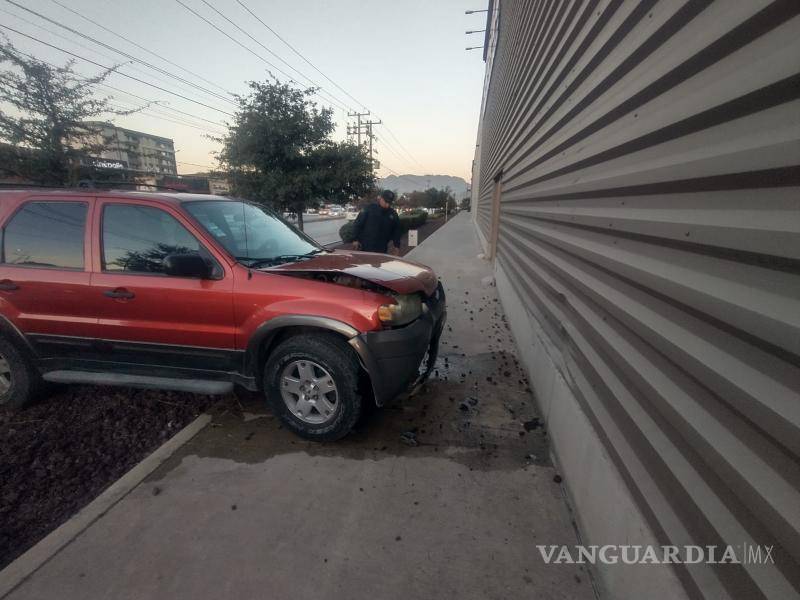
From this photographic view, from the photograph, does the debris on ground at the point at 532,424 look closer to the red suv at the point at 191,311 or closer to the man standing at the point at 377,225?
the red suv at the point at 191,311

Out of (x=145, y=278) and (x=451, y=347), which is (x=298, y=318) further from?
(x=451, y=347)

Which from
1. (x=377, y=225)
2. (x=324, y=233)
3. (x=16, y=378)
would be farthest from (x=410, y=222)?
(x=16, y=378)

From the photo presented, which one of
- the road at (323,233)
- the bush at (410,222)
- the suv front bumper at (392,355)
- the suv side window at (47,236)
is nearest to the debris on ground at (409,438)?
the suv front bumper at (392,355)

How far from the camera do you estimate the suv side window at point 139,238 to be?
119 inches

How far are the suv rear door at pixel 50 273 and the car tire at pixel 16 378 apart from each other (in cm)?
25

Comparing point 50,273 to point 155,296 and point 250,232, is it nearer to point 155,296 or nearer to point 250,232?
point 155,296

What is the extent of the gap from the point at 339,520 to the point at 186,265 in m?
2.06

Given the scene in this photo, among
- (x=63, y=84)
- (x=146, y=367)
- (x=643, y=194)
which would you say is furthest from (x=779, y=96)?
(x=63, y=84)

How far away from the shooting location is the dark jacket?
6277mm

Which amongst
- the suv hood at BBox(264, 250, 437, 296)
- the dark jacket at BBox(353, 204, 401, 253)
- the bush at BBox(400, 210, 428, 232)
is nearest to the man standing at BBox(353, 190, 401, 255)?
the dark jacket at BBox(353, 204, 401, 253)

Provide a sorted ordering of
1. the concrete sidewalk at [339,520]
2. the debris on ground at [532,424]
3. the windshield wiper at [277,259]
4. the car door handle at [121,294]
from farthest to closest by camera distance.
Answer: the debris on ground at [532,424]
the windshield wiper at [277,259]
the car door handle at [121,294]
the concrete sidewalk at [339,520]

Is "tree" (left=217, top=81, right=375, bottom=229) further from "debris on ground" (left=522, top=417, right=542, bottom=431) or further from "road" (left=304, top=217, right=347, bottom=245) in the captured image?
"debris on ground" (left=522, top=417, right=542, bottom=431)

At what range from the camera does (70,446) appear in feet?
9.61

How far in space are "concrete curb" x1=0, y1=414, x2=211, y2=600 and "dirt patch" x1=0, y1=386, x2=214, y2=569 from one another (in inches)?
7.1
